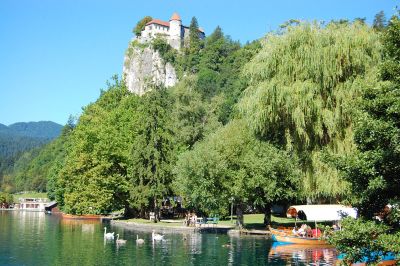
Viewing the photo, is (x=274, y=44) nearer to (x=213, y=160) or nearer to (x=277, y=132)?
(x=277, y=132)

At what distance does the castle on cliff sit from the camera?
173500 millimetres

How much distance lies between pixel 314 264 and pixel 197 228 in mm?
18540

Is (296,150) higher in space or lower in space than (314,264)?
higher

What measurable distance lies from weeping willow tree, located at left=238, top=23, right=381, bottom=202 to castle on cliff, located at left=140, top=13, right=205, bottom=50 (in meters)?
143

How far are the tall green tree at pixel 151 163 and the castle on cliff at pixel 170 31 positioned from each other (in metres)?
122

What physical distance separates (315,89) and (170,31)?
15258 cm

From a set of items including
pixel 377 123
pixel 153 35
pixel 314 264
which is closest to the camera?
pixel 377 123

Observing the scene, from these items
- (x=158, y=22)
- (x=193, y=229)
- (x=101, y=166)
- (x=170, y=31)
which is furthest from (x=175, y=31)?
(x=193, y=229)

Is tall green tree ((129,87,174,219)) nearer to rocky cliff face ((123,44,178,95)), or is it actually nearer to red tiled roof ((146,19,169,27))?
rocky cliff face ((123,44,178,95))

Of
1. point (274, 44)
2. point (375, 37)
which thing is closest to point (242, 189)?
point (274, 44)

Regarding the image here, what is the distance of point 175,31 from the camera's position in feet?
579

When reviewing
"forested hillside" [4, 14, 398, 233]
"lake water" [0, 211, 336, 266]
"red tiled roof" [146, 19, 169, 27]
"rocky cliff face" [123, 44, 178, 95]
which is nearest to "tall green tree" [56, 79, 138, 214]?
"forested hillside" [4, 14, 398, 233]

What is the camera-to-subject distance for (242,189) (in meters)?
36.1

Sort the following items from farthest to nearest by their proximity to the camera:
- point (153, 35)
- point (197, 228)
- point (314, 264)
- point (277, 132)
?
1. point (153, 35)
2. point (197, 228)
3. point (277, 132)
4. point (314, 264)
